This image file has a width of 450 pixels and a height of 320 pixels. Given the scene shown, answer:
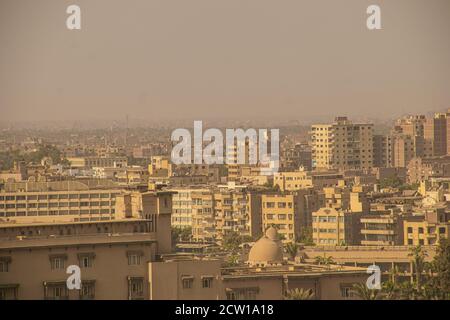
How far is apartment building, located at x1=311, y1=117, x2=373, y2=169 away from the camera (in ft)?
305

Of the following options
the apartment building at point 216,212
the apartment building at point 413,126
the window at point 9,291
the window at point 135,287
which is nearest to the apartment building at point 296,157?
the apartment building at point 413,126

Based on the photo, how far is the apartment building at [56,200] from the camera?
6059 cm

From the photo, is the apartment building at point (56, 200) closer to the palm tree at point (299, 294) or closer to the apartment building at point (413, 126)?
the palm tree at point (299, 294)

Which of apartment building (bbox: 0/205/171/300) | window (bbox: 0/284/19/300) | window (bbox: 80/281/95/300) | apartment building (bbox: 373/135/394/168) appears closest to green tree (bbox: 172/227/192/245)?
apartment building (bbox: 0/205/171/300)

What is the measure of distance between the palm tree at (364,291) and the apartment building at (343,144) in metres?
60.2

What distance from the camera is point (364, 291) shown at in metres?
31.6

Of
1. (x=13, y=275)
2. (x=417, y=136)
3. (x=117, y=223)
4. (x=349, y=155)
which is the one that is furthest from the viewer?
(x=417, y=136)

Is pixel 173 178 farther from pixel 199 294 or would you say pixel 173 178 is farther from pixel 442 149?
pixel 199 294

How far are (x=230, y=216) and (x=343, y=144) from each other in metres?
32.1

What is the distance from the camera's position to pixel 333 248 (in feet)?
149

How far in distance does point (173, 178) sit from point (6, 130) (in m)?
31.5
